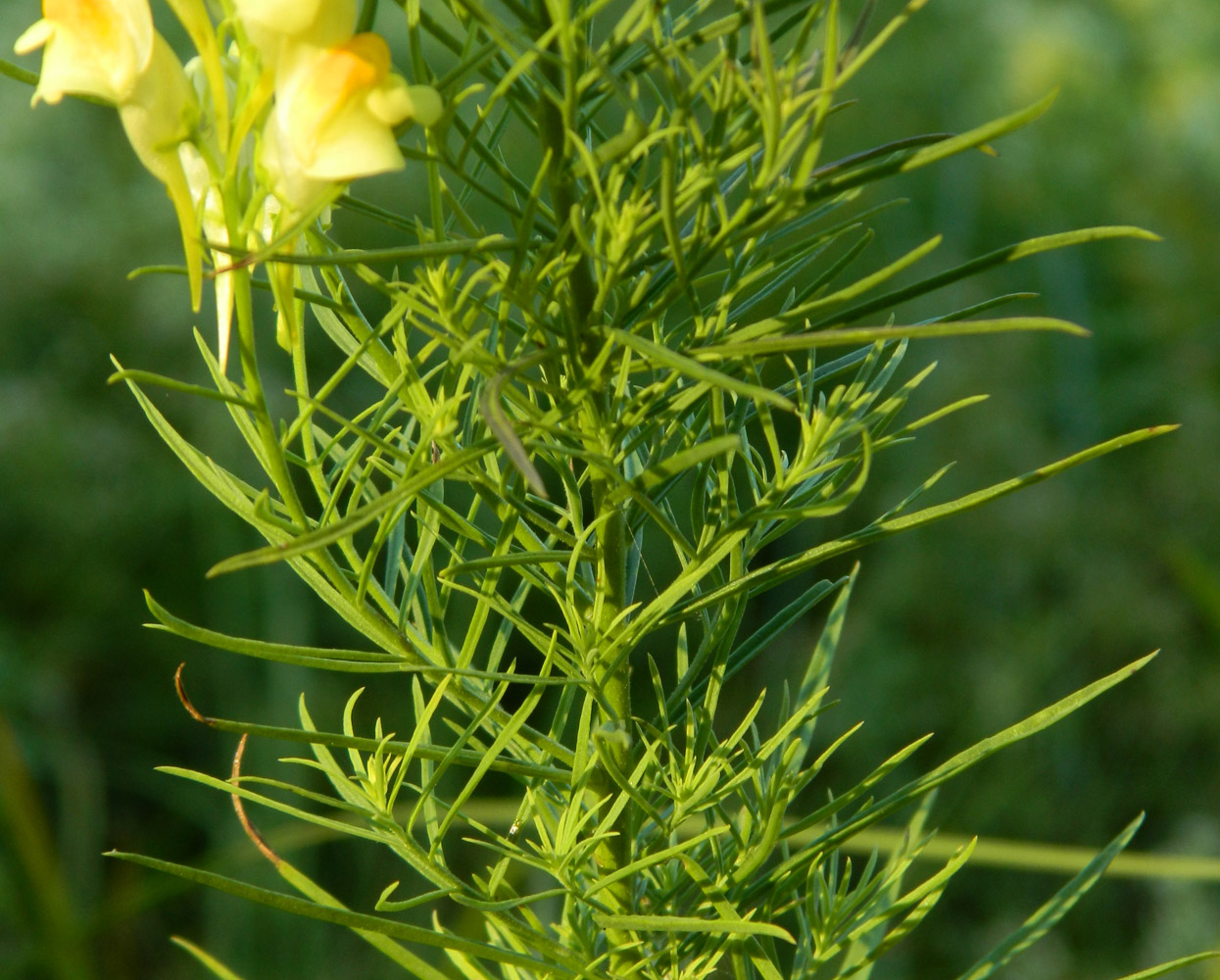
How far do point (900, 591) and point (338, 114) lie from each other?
111 centimetres

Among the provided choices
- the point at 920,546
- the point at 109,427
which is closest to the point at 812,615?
the point at 920,546

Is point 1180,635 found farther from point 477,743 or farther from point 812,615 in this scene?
point 477,743

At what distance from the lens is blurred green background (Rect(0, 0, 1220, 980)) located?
1.03 m

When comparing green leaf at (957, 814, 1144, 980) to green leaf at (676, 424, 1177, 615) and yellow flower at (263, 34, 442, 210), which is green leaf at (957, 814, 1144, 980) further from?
yellow flower at (263, 34, 442, 210)

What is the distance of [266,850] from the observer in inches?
8.6

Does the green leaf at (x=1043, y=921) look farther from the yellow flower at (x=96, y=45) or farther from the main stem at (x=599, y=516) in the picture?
the yellow flower at (x=96, y=45)

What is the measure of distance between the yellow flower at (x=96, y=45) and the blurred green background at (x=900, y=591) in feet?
2.69

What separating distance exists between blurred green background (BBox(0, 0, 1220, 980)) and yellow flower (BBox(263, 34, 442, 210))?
0.83 meters

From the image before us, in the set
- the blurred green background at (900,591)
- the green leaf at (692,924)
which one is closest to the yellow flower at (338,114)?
the green leaf at (692,924)

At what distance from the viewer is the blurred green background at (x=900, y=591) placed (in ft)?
3.39

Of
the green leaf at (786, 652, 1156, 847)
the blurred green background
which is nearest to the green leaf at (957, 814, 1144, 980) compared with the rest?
the green leaf at (786, 652, 1156, 847)

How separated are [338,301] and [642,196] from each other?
2.1 inches

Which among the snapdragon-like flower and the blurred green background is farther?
the blurred green background

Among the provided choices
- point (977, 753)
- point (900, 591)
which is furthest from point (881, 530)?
point (900, 591)
